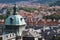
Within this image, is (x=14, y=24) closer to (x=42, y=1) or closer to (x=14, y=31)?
(x=14, y=31)

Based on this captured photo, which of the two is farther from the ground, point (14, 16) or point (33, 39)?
point (14, 16)

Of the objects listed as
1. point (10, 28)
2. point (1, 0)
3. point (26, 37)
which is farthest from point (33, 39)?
point (1, 0)

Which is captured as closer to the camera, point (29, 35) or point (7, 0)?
point (29, 35)

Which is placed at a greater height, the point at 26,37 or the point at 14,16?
the point at 14,16

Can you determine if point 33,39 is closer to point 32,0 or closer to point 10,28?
point 10,28

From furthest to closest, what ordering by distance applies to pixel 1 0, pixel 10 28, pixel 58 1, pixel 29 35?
pixel 1 0, pixel 58 1, pixel 29 35, pixel 10 28

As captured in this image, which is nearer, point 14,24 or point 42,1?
point 14,24

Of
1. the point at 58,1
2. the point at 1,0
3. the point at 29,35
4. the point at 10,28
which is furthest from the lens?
the point at 1,0

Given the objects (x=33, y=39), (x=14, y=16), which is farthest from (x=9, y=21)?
(x=33, y=39)

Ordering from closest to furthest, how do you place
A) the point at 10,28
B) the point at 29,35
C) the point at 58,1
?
the point at 10,28 < the point at 29,35 < the point at 58,1
